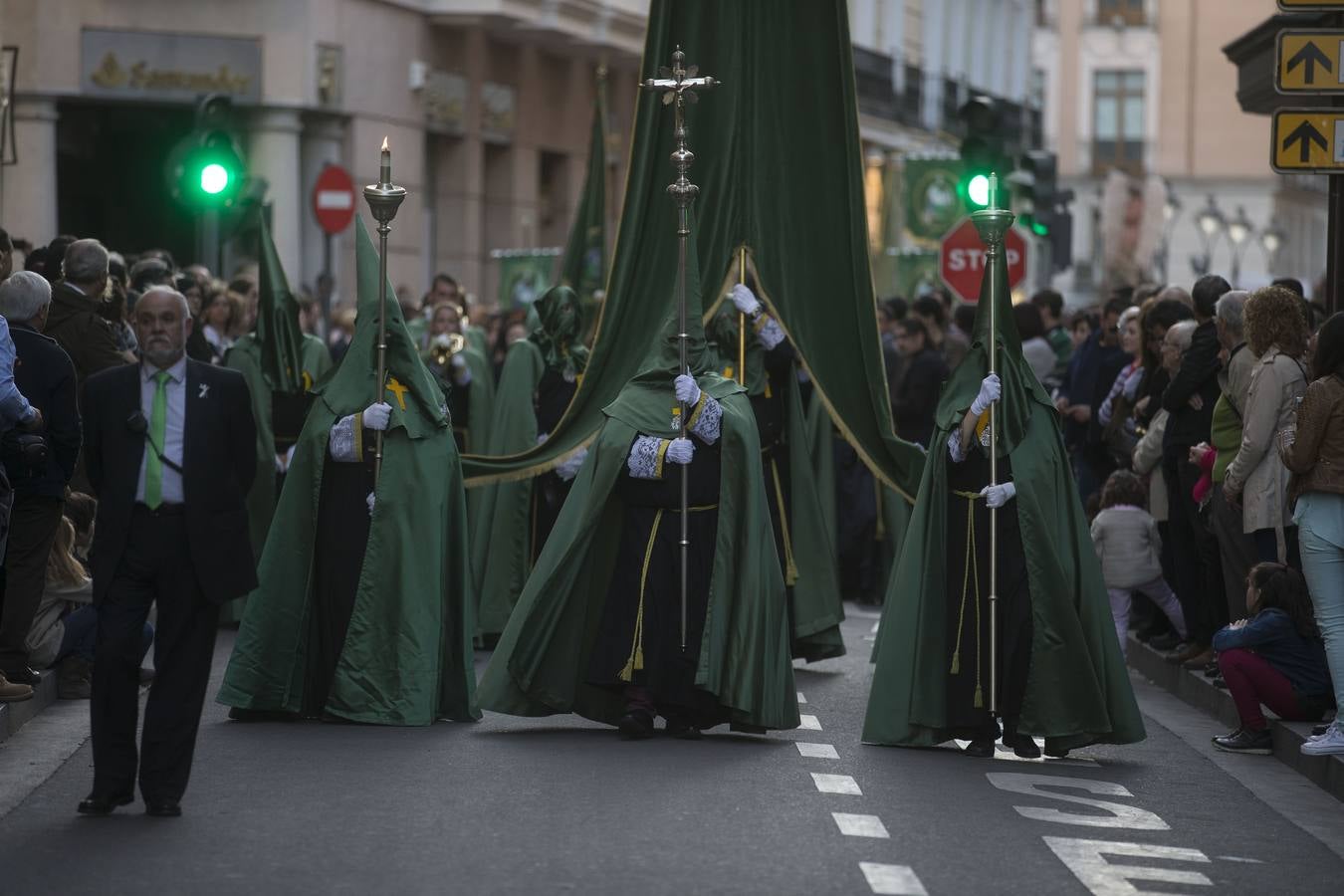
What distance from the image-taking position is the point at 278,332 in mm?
16781

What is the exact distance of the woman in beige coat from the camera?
1241cm

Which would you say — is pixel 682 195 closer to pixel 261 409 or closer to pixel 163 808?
pixel 163 808

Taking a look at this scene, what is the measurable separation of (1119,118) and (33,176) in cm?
7326

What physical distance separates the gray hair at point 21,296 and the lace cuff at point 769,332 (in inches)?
167

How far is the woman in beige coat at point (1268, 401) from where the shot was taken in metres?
12.4

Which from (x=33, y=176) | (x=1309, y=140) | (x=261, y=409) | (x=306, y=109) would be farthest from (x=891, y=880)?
(x=306, y=109)

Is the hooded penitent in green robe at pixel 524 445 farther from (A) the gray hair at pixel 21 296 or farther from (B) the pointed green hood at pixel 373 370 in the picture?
(A) the gray hair at pixel 21 296

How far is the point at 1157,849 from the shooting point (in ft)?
32.0

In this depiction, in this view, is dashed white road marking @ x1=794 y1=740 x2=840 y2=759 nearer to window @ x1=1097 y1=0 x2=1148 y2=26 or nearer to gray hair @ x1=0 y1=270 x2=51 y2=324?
gray hair @ x1=0 y1=270 x2=51 y2=324

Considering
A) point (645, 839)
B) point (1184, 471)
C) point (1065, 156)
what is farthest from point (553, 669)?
point (1065, 156)

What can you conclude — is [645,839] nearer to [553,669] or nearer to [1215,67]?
[553,669]

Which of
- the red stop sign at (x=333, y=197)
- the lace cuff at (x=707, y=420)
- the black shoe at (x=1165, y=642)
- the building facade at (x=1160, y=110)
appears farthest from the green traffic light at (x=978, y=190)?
the building facade at (x=1160, y=110)

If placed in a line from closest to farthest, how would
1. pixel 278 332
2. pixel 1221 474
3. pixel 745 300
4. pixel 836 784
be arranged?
pixel 836 784 < pixel 1221 474 < pixel 745 300 < pixel 278 332

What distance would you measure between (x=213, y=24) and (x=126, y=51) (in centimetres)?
110
